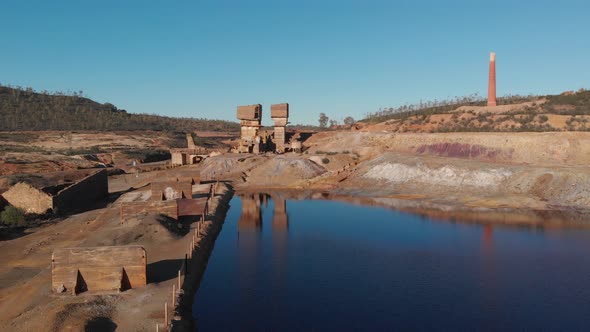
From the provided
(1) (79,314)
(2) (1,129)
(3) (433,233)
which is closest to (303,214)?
(3) (433,233)

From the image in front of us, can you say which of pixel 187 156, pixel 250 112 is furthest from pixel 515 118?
pixel 187 156

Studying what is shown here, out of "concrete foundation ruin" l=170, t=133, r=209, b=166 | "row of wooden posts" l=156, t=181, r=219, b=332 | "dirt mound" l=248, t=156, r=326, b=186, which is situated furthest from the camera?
"concrete foundation ruin" l=170, t=133, r=209, b=166

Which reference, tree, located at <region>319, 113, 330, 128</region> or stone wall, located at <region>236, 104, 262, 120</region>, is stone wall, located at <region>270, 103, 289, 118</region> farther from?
tree, located at <region>319, 113, 330, 128</region>

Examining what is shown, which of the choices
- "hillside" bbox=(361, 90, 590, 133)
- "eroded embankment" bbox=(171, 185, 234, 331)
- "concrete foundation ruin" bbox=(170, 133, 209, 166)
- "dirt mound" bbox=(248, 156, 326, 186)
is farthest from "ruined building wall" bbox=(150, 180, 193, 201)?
"hillside" bbox=(361, 90, 590, 133)

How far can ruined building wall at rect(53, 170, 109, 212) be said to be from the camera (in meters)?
28.0

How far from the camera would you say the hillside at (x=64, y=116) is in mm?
86438

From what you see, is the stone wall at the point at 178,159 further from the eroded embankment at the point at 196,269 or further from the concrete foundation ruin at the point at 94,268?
the concrete foundation ruin at the point at 94,268

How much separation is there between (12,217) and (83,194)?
6.15 metres

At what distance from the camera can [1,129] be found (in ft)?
260

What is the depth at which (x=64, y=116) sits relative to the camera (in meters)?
94.2

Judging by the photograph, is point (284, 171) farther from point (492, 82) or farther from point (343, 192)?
point (492, 82)

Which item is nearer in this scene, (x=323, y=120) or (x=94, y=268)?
(x=94, y=268)

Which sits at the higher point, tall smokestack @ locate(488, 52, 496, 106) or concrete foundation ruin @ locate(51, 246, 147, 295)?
tall smokestack @ locate(488, 52, 496, 106)

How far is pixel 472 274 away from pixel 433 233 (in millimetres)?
6853
